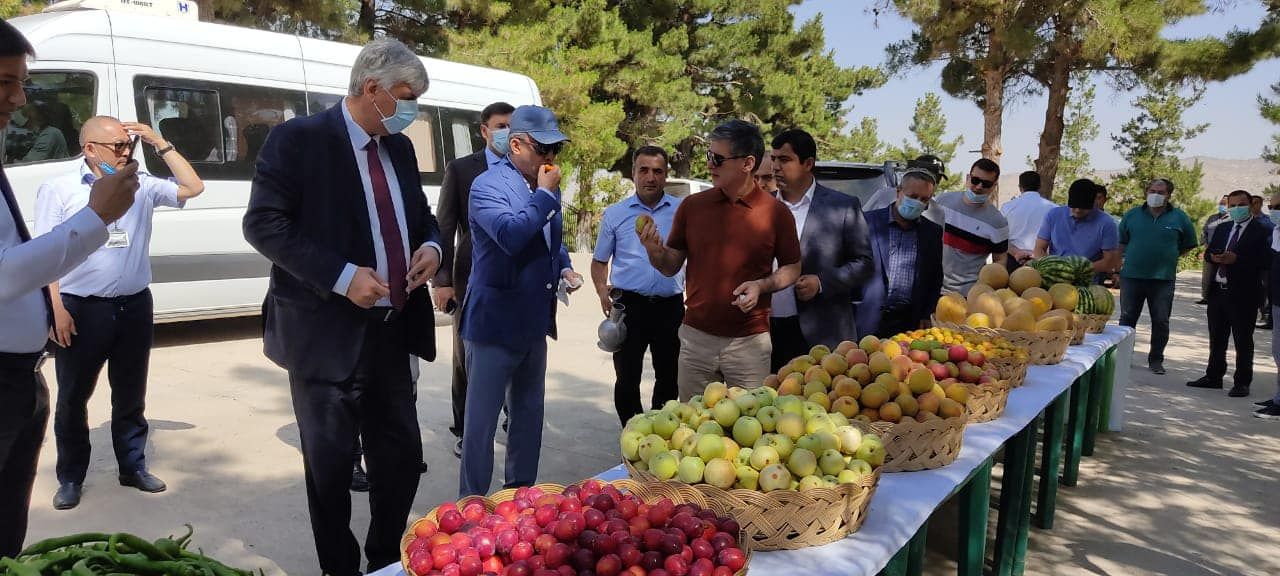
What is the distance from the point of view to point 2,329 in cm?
245

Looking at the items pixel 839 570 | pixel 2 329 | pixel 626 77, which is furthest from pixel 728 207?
pixel 626 77

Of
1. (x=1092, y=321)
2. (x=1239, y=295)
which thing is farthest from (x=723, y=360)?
(x=1239, y=295)

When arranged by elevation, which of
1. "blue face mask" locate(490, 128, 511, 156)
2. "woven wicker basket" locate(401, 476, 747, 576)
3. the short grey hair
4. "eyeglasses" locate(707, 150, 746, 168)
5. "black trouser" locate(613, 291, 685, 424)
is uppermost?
the short grey hair

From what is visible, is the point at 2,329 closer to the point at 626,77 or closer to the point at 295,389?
the point at 295,389

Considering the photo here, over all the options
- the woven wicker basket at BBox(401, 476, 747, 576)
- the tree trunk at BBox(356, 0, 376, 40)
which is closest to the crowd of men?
the woven wicker basket at BBox(401, 476, 747, 576)

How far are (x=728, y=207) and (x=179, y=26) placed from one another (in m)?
6.92

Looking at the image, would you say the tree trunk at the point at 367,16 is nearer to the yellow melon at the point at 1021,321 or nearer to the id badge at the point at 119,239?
the id badge at the point at 119,239

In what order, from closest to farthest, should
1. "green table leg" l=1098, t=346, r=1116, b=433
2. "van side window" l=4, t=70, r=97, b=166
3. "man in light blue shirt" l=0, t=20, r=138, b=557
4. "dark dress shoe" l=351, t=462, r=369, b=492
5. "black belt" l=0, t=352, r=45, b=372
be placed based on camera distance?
"man in light blue shirt" l=0, t=20, r=138, b=557 → "black belt" l=0, t=352, r=45, b=372 → "dark dress shoe" l=351, t=462, r=369, b=492 → "green table leg" l=1098, t=346, r=1116, b=433 → "van side window" l=4, t=70, r=97, b=166

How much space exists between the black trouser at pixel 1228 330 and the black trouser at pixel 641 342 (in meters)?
5.86

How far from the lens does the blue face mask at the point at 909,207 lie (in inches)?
205

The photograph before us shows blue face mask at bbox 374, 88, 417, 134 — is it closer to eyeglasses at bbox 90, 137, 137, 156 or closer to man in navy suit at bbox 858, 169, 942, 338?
eyeglasses at bbox 90, 137, 137, 156

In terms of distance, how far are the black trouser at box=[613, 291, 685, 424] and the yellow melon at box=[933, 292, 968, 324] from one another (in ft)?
4.74

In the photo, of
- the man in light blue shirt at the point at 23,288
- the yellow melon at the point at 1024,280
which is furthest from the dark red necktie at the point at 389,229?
the yellow melon at the point at 1024,280

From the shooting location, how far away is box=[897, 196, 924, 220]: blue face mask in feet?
17.1
